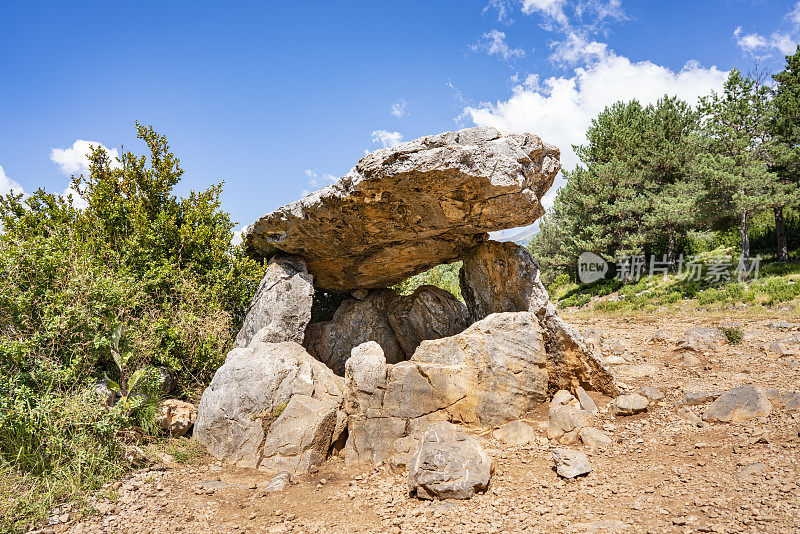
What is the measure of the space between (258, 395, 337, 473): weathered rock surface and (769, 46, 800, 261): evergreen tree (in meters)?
21.2

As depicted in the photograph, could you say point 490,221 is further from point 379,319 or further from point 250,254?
point 250,254

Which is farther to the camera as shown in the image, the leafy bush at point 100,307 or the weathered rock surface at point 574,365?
the weathered rock surface at point 574,365

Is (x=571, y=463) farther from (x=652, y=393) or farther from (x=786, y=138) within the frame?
(x=786, y=138)

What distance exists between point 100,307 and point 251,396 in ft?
8.10

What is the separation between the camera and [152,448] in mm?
5973

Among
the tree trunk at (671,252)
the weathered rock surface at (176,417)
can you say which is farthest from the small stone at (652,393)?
the tree trunk at (671,252)

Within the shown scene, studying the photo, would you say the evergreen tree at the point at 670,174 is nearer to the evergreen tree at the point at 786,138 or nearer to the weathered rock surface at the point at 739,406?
the evergreen tree at the point at 786,138

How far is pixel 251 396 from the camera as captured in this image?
6602 mm

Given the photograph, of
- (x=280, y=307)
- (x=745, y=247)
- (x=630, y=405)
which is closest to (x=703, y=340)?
(x=630, y=405)

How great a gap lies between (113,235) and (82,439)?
4636mm

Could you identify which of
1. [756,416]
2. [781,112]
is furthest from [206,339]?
[781,112]

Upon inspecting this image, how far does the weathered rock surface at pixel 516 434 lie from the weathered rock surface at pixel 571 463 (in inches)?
31.9

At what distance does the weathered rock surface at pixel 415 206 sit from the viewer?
22.4 ft

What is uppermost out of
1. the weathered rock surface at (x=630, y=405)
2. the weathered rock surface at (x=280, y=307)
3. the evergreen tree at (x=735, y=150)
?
the evergreen tree at (x=735, y=150)
